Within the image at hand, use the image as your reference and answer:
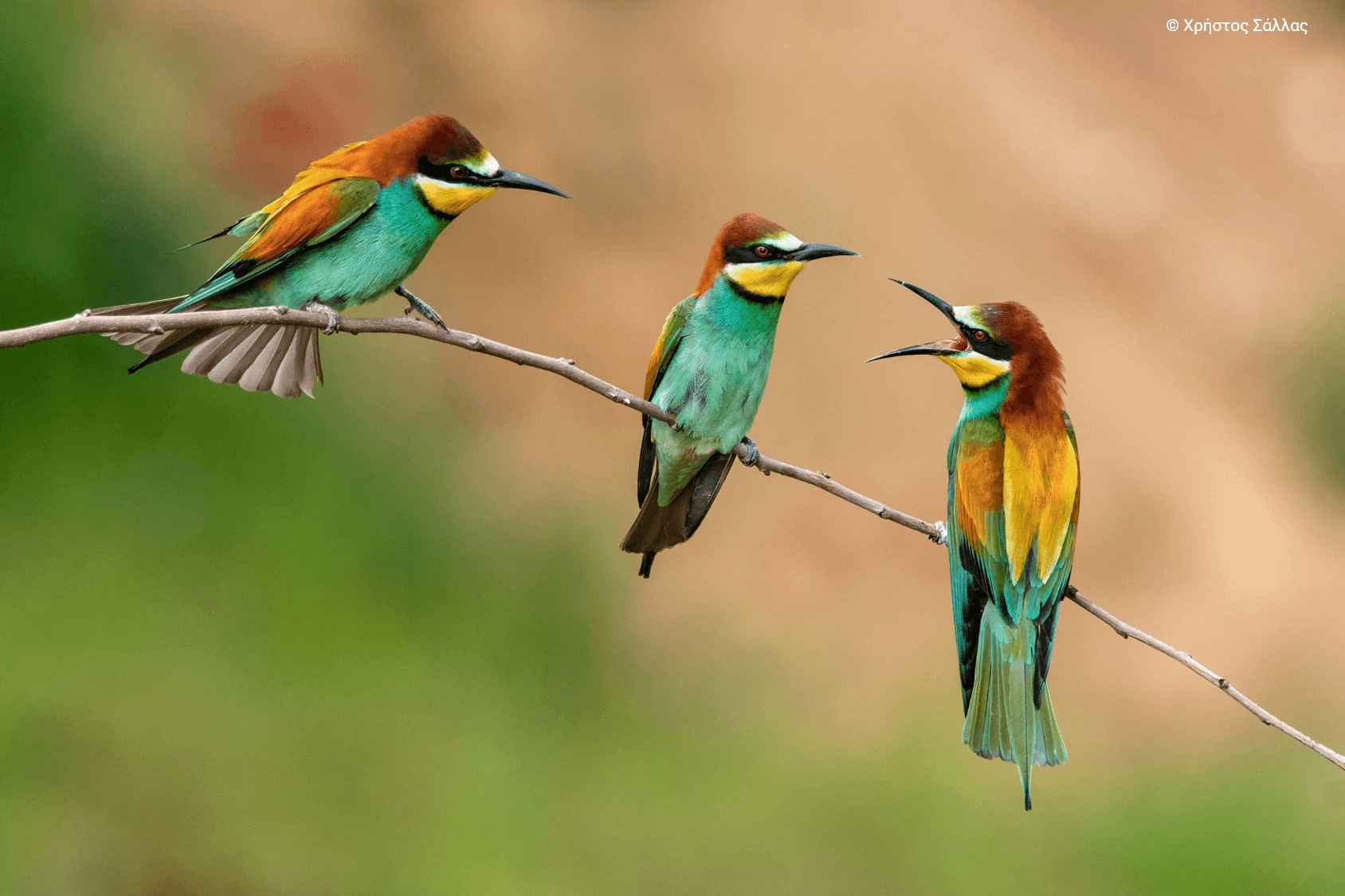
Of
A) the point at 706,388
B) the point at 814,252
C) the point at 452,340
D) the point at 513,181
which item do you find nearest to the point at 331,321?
the point at 452,340

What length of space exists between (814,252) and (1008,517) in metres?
0.39

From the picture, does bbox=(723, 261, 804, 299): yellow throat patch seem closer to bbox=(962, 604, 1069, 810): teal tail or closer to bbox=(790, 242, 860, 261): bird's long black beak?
bbox=(790, 242, 860, 261): bird's long black beak

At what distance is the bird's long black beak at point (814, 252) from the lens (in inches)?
48.9

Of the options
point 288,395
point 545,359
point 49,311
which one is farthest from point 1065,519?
point 49,311

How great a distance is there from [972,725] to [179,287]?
3213 mm

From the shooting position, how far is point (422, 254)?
1.30 m

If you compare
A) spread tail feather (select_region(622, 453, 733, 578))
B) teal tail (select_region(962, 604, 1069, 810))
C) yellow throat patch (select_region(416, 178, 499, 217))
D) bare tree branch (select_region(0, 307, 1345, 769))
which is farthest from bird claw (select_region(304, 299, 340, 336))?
teal tail (select_region(962, 604, 1069, 810))

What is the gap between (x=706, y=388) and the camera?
1.65 metres

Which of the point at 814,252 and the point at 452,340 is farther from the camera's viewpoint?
the point at 814,252

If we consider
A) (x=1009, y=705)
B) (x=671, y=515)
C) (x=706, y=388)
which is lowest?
(x=1009, y=705)

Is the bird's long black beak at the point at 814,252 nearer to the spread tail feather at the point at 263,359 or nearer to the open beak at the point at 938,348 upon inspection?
the open beak at the point at 938,348

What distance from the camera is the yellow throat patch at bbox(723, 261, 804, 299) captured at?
147 cm

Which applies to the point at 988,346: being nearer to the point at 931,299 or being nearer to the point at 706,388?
the point at 931,299

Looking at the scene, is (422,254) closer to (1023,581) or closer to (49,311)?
(1023,581)
